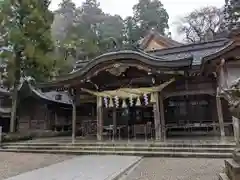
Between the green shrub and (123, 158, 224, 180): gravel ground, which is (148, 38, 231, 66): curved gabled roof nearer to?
(123, 158, 224, 180): gravel ground

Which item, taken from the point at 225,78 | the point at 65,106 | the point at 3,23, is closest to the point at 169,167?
the point at 225,78

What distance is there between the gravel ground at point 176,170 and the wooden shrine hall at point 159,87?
317cm

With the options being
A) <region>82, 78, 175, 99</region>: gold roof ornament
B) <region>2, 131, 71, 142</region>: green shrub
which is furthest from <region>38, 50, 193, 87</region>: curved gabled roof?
<region>2, 131, 71, 142</region>: green shrub

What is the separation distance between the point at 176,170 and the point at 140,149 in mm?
2912

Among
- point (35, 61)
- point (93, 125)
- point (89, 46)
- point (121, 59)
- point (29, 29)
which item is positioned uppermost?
point (89, 46)

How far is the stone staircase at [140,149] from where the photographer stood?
7988mm

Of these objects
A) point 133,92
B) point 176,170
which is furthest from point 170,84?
point 176,170

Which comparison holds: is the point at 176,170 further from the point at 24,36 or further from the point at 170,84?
the point at 24,36

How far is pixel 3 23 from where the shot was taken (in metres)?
14.3

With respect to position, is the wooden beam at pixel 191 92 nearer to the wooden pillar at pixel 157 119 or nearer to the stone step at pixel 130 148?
the wooden pillar at pixel 157 119

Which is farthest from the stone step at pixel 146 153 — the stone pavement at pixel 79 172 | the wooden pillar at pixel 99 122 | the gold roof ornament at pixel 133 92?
the gold roof ornament at pixel 133 92

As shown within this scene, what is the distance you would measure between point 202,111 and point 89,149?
6.45 m

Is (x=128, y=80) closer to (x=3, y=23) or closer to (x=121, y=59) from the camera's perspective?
(x=121, y=59)

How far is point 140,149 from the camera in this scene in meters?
8.98
